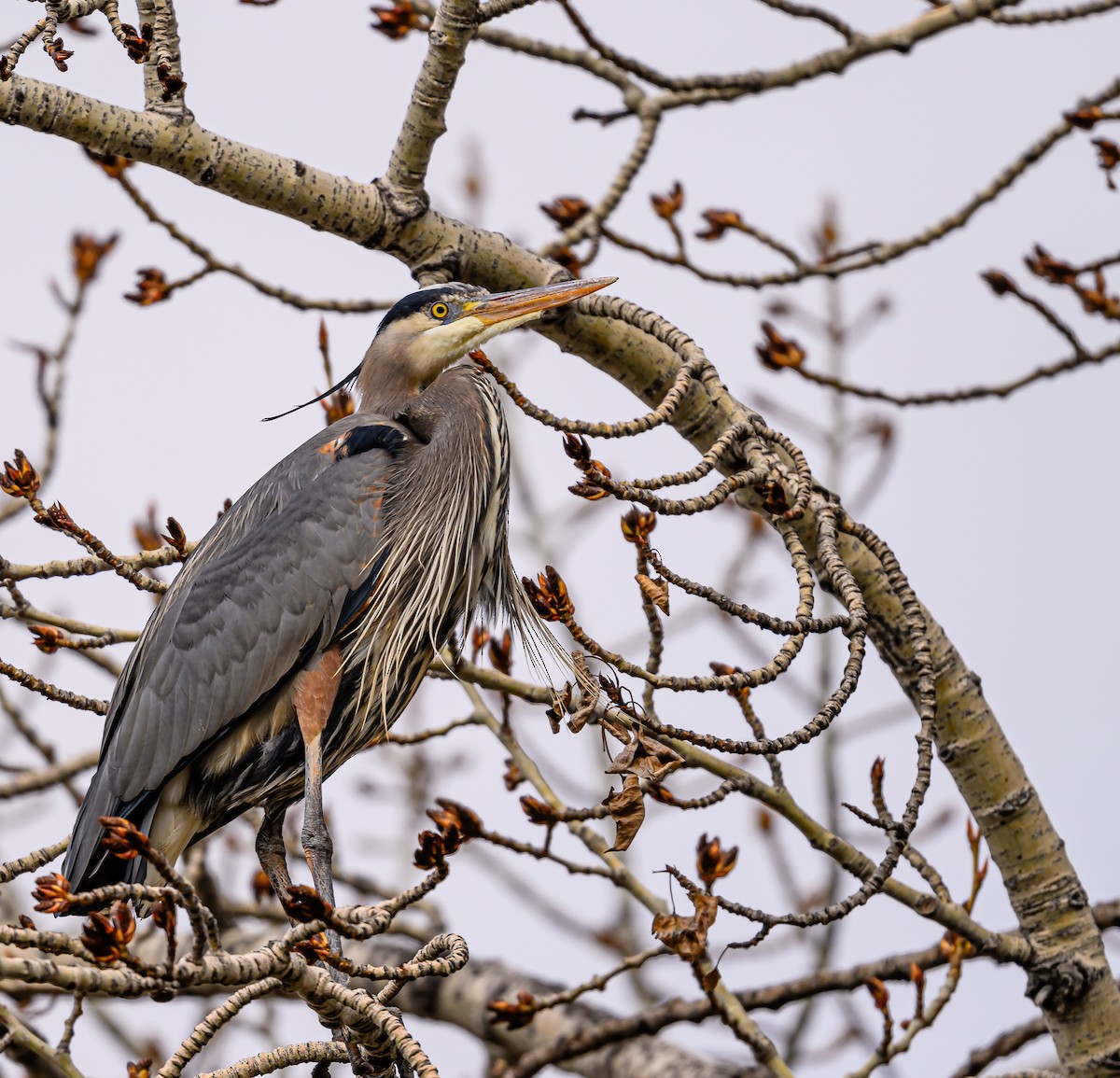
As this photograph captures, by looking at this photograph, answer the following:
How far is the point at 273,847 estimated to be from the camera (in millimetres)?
3787

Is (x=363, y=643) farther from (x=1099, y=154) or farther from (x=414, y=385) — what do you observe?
(x=1099, y=154)

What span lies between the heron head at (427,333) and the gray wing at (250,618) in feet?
1.27

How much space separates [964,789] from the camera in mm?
3246

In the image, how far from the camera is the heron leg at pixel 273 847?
3.69 metres

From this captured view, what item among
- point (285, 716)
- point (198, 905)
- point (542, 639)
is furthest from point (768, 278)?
point (198, 905)

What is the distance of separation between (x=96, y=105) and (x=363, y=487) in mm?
1178

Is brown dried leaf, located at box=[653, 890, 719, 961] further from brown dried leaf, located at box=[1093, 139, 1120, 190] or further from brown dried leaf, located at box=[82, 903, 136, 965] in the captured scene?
brown dried leaf, located at box=[1093, 139, 1120, 190]

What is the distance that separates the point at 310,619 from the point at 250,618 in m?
0.16

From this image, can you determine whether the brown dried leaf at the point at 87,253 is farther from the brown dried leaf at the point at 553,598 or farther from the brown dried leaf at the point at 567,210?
the brown dried leaf at the point at 553,598

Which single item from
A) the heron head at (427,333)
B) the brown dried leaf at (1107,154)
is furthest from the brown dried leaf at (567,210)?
the brown dried leaf at (1107,154)

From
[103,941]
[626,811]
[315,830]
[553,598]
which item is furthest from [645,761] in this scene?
[315,830]

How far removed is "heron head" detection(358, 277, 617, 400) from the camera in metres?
3.84

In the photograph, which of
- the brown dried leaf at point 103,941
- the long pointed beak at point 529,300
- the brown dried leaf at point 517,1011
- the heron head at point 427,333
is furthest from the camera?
the heron head at point 427,333

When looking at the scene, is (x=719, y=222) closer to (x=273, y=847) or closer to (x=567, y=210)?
(x=567, y=210)
